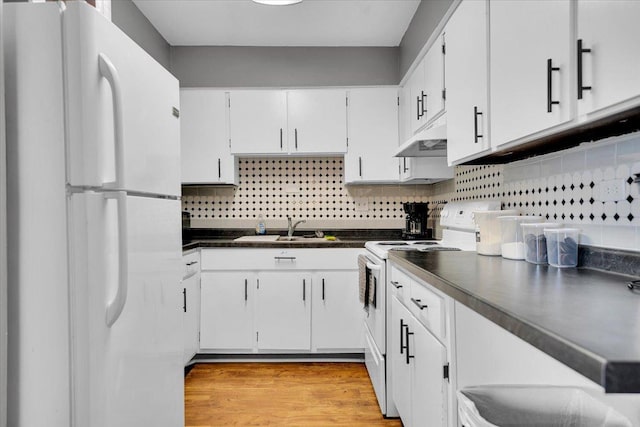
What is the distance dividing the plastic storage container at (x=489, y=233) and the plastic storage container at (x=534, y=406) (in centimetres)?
94

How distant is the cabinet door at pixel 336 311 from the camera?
3.22 meters

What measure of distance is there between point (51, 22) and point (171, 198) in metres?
0.74

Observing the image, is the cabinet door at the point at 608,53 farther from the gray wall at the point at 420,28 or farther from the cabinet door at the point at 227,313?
the cabinet door at the point at 227,313

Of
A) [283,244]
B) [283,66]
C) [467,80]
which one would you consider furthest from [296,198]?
[467,80]

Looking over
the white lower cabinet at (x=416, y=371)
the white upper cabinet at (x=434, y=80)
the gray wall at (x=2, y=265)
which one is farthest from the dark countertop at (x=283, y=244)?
the gray wall at (x=2, y=265)

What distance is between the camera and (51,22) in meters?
1.21

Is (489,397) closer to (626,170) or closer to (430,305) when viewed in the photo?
(430,305)

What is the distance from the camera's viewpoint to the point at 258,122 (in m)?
3.50

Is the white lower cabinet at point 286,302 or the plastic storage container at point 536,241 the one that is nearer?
the plastic storage container at point 536,241

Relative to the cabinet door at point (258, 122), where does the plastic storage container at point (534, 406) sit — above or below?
below

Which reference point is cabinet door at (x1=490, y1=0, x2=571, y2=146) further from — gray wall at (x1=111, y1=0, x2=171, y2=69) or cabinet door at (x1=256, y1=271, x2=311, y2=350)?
gray wall at (x1=111, y1=0, x2=171, y2=69)

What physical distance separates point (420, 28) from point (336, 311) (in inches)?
82.8

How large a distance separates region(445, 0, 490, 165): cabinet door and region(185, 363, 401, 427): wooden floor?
1533 millimetres

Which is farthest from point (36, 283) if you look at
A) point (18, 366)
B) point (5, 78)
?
point (5, 78)
